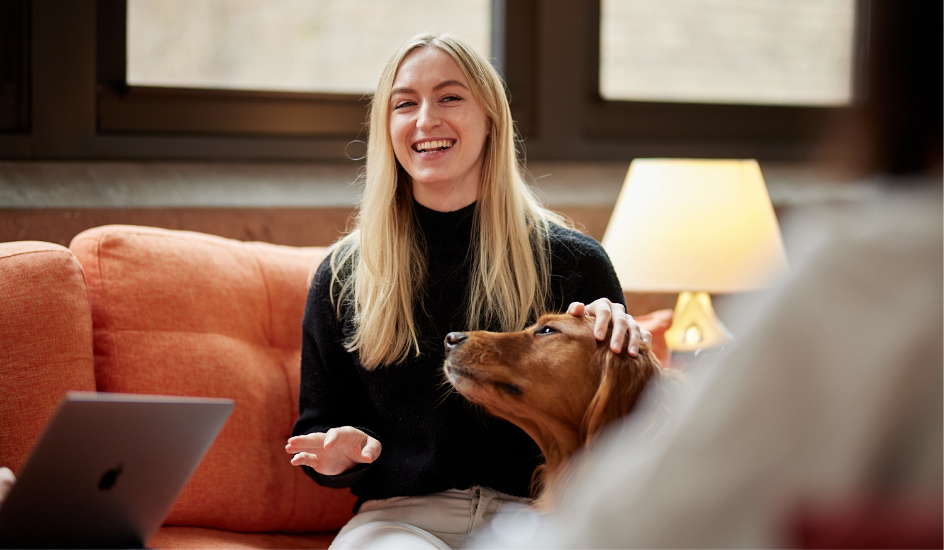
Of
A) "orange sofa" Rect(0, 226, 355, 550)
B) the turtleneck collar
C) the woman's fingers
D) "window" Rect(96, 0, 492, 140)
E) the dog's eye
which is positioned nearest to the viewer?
the woman's fingers

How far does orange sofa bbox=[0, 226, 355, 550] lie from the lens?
1584 mm

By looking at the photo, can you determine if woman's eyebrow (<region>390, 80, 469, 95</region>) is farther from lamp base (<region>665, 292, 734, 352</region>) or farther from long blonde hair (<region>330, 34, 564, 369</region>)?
lamp base (<region>665, 292, 734, 352</region>)

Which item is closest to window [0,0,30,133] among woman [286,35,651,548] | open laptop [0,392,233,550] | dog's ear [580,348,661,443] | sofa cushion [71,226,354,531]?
sofa cushion [71,226,354,531]

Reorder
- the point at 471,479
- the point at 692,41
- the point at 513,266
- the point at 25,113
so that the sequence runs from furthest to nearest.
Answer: the point at 692,41 < the point at 25,113 < the point at 513,266 < the point at 471,479

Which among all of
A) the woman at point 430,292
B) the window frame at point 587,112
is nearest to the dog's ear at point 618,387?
the woman at point 430,292

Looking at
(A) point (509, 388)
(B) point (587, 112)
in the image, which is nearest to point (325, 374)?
(A) point (509, 388)

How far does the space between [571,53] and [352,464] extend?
1812 mm

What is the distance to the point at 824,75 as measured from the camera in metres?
3.35

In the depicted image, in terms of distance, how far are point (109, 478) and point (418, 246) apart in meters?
0.91

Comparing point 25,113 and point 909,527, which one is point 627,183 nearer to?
point 25,113

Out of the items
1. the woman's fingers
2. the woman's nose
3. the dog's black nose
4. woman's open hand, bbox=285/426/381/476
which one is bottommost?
woman's open hand, bbox=285/426/381/476

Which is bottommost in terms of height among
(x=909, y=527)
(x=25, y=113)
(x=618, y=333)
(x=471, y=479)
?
(x=471, y=479)

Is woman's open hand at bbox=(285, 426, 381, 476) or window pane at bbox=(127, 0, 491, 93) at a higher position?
window pane at bbox=(127, 0, 491, 93)

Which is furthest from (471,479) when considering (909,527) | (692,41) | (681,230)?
(692,41)
